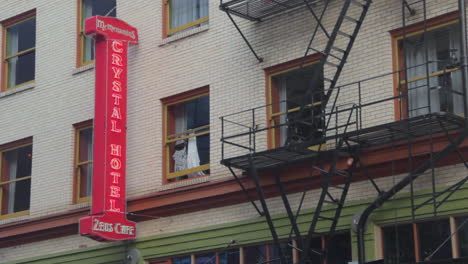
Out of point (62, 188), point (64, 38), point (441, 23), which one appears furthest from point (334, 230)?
point (64, 38)

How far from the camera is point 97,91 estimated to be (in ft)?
76.3

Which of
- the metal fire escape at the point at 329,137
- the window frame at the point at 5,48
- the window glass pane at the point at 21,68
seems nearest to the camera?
the metal fire escape at the point at 329,137

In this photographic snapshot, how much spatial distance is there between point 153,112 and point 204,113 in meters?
1.40

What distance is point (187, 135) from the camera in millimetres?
23172

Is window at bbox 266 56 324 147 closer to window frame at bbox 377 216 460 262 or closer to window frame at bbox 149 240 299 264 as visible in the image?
window frame at bbox 149 240 299 264

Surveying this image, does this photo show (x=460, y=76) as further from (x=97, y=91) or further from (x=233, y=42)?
(x=97, y=91)

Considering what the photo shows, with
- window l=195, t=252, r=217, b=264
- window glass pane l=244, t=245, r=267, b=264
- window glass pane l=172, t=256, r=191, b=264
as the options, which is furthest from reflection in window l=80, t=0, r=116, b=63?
window glass pane l=244, t=245, r=267, b=264

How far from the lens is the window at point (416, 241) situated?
703 inches

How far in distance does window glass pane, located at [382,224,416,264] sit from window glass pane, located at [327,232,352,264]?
33.9 inches

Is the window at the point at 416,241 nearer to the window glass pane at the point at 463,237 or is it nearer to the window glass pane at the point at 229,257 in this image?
the window glass pane at the point at 463,237

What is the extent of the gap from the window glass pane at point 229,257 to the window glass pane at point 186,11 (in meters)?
5.86

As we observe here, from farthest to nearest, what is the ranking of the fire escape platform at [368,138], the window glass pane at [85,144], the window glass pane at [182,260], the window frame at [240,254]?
the window glass pane at [85,144]
the window glass pane at [182,260]
the window frame at [240,254]
the fire escape platform at [368,138]

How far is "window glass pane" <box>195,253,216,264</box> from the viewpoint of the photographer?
70.7 ft

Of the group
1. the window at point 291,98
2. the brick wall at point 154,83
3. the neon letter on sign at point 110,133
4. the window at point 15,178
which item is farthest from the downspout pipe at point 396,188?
the window at point 15,178
